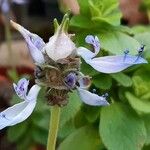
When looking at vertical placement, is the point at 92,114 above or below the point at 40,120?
above

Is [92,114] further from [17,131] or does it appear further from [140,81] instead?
[17,131]

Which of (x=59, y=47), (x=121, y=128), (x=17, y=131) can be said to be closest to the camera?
(x=59, y=47)

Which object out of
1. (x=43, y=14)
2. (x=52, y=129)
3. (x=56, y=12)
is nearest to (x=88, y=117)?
(x=52, y=129)

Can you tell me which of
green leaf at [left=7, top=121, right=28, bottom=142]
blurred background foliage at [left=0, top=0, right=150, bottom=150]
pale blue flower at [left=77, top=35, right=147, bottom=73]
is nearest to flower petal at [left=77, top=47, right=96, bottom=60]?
pale blue flower at [left=77, top=35, right=147, bottom=73]

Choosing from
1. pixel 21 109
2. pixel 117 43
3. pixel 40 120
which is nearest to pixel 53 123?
pixel 21 109

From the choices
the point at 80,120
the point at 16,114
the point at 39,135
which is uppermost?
the point at 16,114

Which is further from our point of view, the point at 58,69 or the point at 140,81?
the point at 140,81

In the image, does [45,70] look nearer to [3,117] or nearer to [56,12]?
[3,117]

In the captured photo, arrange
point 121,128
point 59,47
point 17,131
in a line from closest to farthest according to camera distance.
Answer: point 59,47 → point 121,128 → point 17,131

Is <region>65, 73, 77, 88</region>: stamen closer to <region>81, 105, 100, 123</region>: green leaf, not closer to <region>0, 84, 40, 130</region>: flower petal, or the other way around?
<region>0, 84, 40, 130</region>: flower petal
